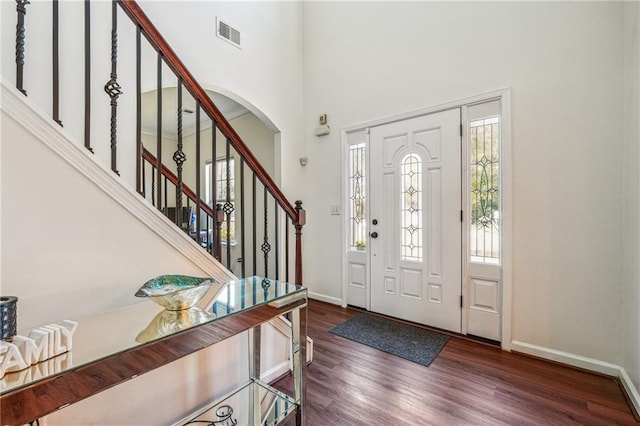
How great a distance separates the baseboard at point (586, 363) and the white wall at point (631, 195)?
7cm

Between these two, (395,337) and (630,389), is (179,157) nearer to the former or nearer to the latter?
(395,337)

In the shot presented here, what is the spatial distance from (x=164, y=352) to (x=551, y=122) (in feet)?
9.61

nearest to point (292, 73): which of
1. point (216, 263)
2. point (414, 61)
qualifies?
point (414, 61)

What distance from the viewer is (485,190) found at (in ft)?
8.30

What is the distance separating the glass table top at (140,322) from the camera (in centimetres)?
75

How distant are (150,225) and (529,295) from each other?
2792 mm

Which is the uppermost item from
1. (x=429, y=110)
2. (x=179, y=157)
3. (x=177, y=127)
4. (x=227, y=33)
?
(x=227, y=33)

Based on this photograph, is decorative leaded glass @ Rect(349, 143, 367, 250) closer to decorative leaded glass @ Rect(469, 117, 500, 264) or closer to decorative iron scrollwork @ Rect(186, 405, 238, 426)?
decorative leaded glass @ Rect(469, 117, 500, 264)

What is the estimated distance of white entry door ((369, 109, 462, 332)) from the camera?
8.79ft

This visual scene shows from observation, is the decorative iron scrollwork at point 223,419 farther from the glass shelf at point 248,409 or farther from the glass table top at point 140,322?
the glass table top at point 140,322

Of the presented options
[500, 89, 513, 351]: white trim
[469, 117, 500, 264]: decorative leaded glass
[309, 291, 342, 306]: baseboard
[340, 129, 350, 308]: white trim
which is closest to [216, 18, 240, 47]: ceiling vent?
[340, 129, 350, 308]: white trim

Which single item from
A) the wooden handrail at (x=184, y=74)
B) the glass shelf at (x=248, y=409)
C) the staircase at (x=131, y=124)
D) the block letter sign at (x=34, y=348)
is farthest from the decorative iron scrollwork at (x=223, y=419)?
the wooden handrail at (x=184, y=74)

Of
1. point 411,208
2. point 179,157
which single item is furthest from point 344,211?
point 179,157

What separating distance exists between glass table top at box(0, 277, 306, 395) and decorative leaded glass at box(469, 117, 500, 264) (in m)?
1.92
